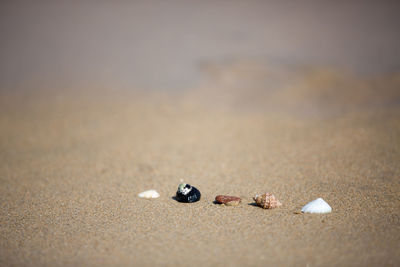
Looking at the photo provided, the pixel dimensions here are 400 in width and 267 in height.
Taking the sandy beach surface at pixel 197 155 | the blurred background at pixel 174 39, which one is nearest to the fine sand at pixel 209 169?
the sandy beach surface at pixel 197 155

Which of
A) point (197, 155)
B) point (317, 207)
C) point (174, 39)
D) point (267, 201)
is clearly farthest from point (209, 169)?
point (174, 39)

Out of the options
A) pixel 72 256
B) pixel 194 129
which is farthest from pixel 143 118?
pixel 72 256

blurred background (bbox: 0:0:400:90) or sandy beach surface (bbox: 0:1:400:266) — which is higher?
blurred background (bbox: 0:0:400:90)

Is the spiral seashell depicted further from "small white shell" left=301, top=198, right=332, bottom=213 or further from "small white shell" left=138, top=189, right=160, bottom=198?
"small white shell" left=138, top=189, right=160, bottom=198

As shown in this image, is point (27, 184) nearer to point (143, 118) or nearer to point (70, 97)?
point (143, 118)

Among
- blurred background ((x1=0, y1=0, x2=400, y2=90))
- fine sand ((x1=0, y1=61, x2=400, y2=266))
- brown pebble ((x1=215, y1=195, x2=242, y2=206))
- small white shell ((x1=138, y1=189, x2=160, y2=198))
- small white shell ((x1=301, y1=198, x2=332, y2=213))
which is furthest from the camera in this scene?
blurred background ((x1=0, y1=0, x2=400, y2=90))

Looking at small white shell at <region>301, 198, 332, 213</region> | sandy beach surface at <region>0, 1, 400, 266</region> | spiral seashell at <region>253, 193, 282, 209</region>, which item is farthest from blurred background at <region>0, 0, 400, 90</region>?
small white shell at <region>301, 198, 332, 213</region>

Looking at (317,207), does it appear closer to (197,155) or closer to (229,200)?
(229,200)
